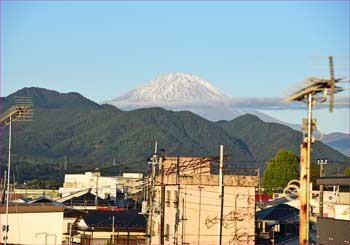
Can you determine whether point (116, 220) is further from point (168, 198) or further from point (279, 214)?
point (279, 214)

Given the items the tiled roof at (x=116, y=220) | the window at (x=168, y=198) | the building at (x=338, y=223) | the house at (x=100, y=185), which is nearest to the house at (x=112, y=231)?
the tiled roof at (x=116, y=220)

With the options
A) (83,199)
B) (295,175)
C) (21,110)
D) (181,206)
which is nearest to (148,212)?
(181,206)

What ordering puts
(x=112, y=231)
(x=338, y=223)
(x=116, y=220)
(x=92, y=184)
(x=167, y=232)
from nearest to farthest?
1. (x=338, y=223)
2. (x=167, y=232)
3. (x=112, y=231)
4. (x=116, y=220)
5. (x=92, y=184)

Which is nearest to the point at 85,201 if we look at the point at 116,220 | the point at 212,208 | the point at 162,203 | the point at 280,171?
the point at 116,220

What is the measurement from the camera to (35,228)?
4684 centimetres

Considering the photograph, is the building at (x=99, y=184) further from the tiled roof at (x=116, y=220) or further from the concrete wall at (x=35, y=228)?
the concrete wall at (x=35, y=228)

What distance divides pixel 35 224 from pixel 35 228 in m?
0.23

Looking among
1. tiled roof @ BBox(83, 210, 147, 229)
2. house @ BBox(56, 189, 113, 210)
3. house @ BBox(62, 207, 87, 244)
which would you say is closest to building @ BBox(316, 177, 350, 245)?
tiled roof @ BBox(83, 210, 147, 229)

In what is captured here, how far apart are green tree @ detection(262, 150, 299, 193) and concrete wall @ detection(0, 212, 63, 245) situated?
75.0m

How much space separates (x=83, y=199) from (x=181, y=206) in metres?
48.2

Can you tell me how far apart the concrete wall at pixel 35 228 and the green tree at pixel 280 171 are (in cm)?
7496

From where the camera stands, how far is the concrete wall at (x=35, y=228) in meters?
46.1

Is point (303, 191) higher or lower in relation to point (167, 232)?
higher

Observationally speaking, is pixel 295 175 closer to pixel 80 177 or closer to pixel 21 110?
pixel 80 177
